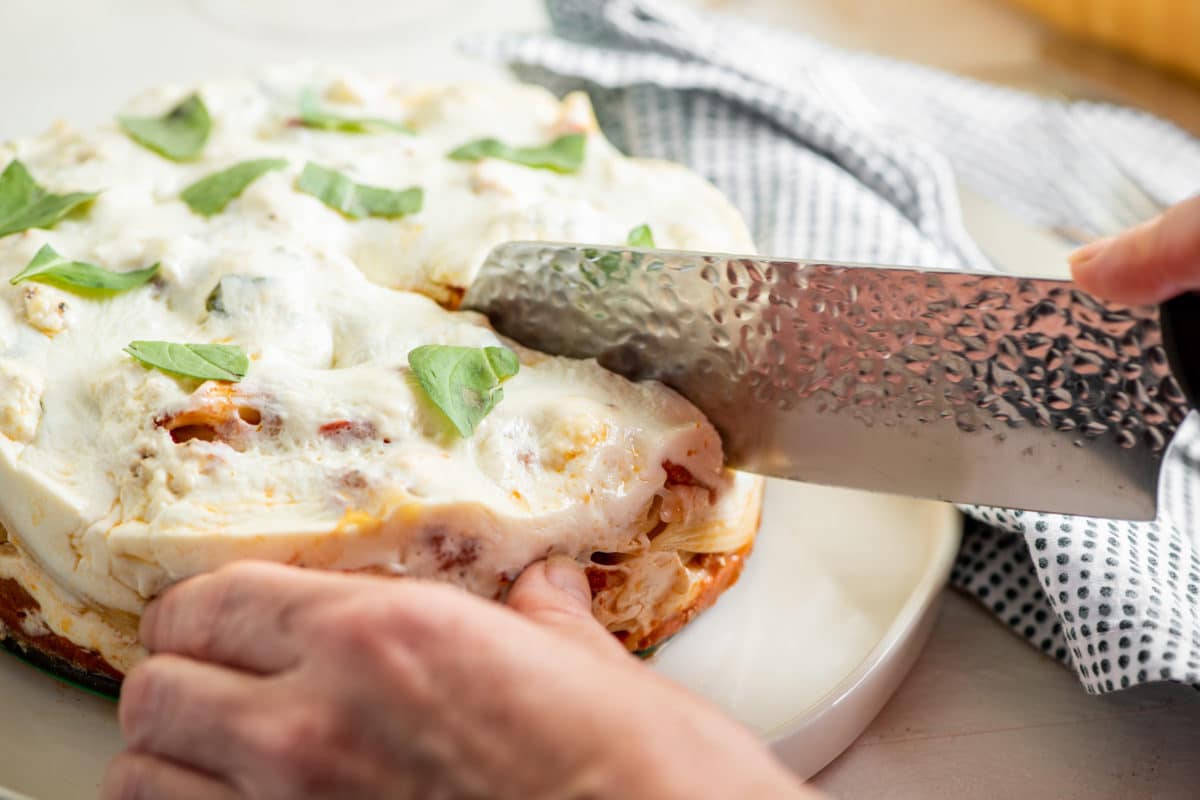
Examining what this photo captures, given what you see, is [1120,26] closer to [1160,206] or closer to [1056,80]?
[1056,80]

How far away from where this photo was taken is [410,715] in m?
1.01

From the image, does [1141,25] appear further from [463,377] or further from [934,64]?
[463,377]

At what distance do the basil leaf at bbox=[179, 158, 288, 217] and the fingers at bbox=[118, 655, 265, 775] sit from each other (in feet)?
2.85

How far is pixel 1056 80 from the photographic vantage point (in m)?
3.32

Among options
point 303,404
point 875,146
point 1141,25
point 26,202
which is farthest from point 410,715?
point 1141,25

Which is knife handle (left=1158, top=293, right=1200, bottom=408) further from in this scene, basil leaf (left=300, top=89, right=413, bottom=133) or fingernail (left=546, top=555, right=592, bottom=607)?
basil leaf (left=300, top=89, right=413, bottom=133)

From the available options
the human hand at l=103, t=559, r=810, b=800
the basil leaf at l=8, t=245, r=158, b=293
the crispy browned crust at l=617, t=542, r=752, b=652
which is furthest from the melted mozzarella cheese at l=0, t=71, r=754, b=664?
the human hand at l=103, t=559, r=810, b=800

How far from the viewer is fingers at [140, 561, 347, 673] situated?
111 centimetres

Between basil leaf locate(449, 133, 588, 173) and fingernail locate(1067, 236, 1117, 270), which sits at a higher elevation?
fingernail locate(1067, 236, 1117, 270)

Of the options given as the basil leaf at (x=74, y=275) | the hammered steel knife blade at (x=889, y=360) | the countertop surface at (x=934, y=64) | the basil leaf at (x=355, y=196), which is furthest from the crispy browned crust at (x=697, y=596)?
the basil leaf at (x=74, y=275)

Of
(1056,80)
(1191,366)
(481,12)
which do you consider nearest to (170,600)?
(1191,366)

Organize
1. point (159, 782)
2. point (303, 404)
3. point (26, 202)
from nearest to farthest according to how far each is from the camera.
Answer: point (159, 782) < point (303, 404) < point (26, 202)

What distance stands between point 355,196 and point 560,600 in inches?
32.0

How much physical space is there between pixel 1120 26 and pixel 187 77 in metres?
2.36
